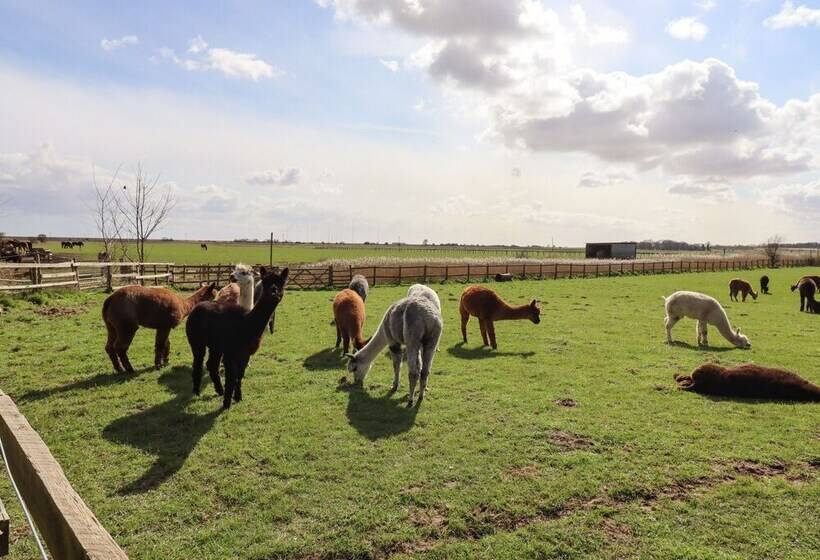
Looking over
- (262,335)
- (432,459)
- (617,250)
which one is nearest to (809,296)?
(432,459)

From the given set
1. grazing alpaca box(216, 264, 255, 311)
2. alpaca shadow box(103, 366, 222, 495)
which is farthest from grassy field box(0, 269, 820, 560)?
grazing alpaca box(216, 264, 255, 311)

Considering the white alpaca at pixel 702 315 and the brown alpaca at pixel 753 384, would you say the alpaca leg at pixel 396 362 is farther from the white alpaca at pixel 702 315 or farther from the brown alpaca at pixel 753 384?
the white alpaca at pixel 702 315

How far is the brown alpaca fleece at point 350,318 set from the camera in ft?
31.0

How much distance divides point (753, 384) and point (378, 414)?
Answer: 20.6 ft

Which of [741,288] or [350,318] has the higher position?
[741,288]

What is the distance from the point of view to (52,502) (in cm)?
196

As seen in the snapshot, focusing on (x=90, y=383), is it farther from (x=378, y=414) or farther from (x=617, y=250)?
(x=617, y=250)

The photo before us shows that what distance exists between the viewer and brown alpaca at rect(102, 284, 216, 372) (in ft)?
27.0

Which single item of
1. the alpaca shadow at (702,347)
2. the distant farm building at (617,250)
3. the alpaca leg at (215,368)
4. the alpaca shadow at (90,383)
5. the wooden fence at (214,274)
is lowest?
the alpaca shadow at (90,383)

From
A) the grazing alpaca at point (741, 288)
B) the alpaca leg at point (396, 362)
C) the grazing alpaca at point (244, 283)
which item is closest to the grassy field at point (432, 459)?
the alpaca leg at point (396, 362)

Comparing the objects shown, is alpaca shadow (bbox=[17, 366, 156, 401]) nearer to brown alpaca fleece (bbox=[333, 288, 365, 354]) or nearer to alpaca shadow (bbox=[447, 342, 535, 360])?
brown alpaca fleece (bbox=[333, 288, 365, 354])

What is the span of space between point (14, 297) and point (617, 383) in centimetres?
1832

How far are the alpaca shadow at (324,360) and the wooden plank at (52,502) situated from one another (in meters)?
6.66

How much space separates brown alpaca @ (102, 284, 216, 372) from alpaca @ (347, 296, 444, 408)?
143 inches
